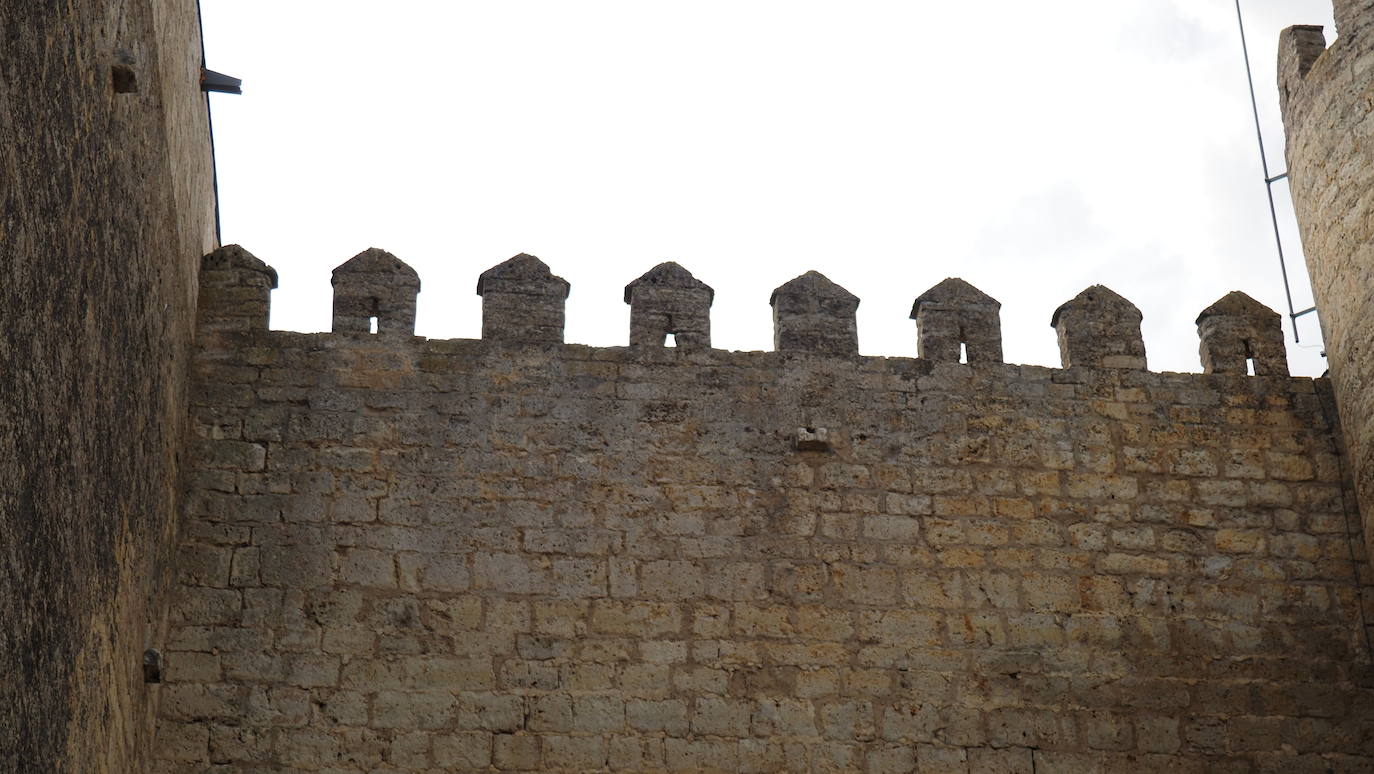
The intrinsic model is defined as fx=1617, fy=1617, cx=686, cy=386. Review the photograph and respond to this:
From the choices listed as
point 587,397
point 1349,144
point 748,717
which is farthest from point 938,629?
point 1349,144

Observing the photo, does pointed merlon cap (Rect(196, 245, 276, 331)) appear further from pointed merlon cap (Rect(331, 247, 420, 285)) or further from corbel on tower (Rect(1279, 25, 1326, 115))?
corbel on tower (Rect(1279, 25, 1326, 115))

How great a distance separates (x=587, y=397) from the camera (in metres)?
6.89

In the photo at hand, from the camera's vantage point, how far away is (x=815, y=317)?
23.8 ft

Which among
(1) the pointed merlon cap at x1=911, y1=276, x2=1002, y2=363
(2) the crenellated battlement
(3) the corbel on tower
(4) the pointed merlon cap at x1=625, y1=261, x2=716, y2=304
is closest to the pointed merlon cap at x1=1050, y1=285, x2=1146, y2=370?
(2) the crenellated battlement

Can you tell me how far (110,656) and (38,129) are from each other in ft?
7.20

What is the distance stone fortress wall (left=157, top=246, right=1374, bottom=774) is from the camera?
6.27 m

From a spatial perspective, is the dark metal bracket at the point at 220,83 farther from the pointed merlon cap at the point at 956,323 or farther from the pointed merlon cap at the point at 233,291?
the pointed merlon cap at the point at 956,323

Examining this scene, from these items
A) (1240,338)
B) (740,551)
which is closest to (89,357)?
(740,551)

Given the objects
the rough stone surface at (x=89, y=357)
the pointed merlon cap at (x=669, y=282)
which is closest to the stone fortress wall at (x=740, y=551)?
the pointed merlon cap at (x=669, y=282)

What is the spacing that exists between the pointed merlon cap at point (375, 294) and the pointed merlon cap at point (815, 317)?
162 cm

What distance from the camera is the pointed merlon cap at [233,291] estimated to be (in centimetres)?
684

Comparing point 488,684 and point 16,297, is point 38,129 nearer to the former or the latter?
point 16,297

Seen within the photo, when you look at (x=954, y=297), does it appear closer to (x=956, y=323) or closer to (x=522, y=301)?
(x=956, y=323)

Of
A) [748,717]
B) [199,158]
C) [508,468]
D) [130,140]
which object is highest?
[199,158]
